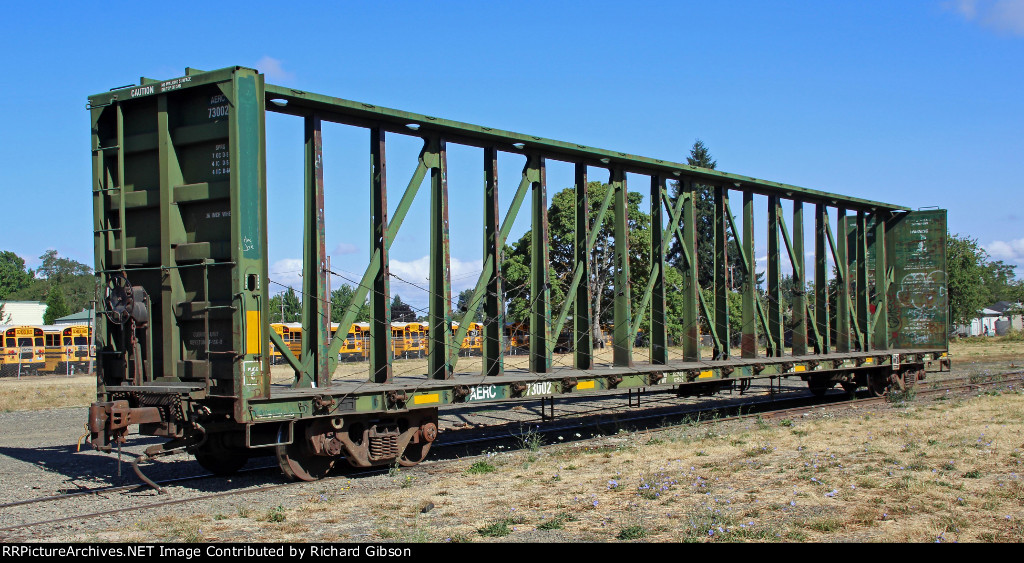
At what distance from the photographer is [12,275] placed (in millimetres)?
115562

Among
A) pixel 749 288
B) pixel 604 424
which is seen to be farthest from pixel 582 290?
pixel 749 288

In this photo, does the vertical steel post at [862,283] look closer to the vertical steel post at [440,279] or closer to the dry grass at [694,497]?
the dry grass at [694,497]

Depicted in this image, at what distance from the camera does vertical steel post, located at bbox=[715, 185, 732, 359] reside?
16.0 metres

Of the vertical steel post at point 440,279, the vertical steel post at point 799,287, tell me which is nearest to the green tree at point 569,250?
the vertical steel post at point 799,287

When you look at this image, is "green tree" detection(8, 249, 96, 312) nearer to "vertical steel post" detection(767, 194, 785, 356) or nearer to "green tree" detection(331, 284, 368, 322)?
"green tree" detection(331, 284, 368, 322)

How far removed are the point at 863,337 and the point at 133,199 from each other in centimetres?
1700

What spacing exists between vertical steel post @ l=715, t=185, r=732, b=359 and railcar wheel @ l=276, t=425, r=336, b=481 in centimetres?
892

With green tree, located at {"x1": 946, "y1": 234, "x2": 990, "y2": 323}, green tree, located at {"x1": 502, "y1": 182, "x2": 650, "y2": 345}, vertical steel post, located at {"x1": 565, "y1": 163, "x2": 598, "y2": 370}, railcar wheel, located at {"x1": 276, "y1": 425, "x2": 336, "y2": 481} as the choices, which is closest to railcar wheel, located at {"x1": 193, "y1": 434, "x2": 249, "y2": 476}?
railcar wheel, located at {"x1": 276, "y1": 425, "x2": 336, "y2": 481}

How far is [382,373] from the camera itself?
10688mm

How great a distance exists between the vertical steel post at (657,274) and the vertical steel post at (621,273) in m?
0.88

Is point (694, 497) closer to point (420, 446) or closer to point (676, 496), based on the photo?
point (676, 496)

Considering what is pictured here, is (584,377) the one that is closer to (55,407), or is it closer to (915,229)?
(915,229)

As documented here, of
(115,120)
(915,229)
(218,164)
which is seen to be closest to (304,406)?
(218,164)

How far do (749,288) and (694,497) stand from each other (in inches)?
365
